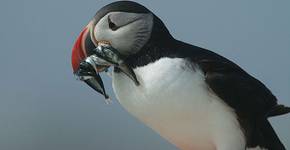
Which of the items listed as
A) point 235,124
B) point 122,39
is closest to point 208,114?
point 235,124

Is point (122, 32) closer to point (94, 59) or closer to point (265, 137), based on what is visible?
point (94, 59)

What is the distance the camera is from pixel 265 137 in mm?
735

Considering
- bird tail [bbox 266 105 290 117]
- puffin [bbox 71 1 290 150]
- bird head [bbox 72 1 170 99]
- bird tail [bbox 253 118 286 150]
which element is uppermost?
bird head [bbox 72 1 170 99]

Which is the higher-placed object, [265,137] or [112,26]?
[112,26]

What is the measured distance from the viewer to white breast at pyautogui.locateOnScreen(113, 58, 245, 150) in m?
0.68

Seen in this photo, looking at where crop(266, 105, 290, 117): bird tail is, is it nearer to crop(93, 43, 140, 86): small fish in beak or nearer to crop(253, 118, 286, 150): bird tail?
crop(253, 118, 286, 150): bird tail

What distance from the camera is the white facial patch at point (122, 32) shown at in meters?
0.72

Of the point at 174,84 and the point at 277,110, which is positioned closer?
the point at 174,84

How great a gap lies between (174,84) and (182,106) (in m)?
0.04

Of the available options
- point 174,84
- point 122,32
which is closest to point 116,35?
point 122,32

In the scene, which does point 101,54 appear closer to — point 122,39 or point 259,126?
point 122,39

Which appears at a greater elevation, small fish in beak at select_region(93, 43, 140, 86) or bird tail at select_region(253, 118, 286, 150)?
small fish in beak at select_region(93, 43, 140, 86)

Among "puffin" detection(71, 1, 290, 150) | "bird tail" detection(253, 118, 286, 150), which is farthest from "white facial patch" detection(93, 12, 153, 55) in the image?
"bird tail" detection(253, 118, 286, 150)

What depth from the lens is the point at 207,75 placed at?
2.30 ft
